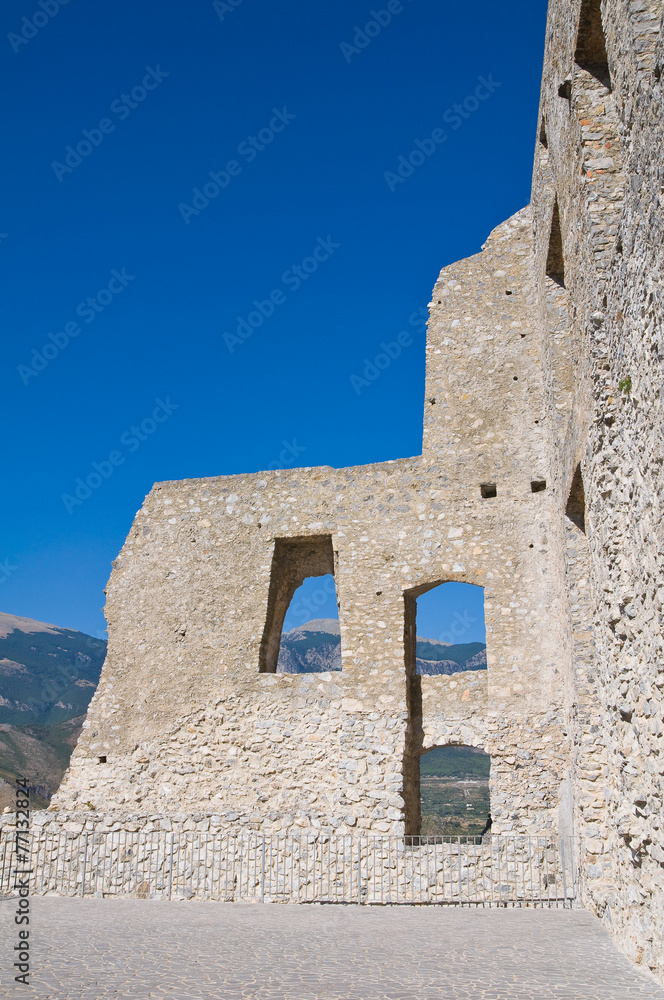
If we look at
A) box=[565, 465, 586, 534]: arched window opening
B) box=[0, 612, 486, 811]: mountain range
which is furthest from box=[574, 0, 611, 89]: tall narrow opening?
box=[0, 612, 486, 811]: mountain range

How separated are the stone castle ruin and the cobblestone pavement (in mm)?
780

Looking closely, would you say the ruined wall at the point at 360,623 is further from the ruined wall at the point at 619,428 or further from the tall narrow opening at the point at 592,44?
the tall narrow opening at the point at 592,44

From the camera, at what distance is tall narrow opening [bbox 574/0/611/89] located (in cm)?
650

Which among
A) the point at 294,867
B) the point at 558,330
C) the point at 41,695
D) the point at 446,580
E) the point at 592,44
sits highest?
the point at 592,44

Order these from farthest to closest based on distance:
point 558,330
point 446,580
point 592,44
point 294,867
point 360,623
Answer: point 360,623 < point 446,580 < point 558,330 < point 294,867 < point 592,44

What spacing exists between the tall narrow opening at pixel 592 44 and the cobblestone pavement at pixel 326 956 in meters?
7.15

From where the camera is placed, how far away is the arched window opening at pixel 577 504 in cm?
789

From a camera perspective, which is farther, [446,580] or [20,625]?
[20,625]

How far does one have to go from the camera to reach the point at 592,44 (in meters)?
6.87

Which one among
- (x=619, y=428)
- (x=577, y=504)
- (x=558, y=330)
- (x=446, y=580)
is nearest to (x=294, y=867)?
(x=446, y=580)

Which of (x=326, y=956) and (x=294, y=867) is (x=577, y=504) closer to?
(x=326, y=956)

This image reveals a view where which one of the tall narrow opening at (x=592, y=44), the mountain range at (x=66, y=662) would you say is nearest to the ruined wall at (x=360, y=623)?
the tall narrow opening at (x=592, y=44)

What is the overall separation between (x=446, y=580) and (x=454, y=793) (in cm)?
2366

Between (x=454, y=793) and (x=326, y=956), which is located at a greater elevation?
(x=326, y=956)
